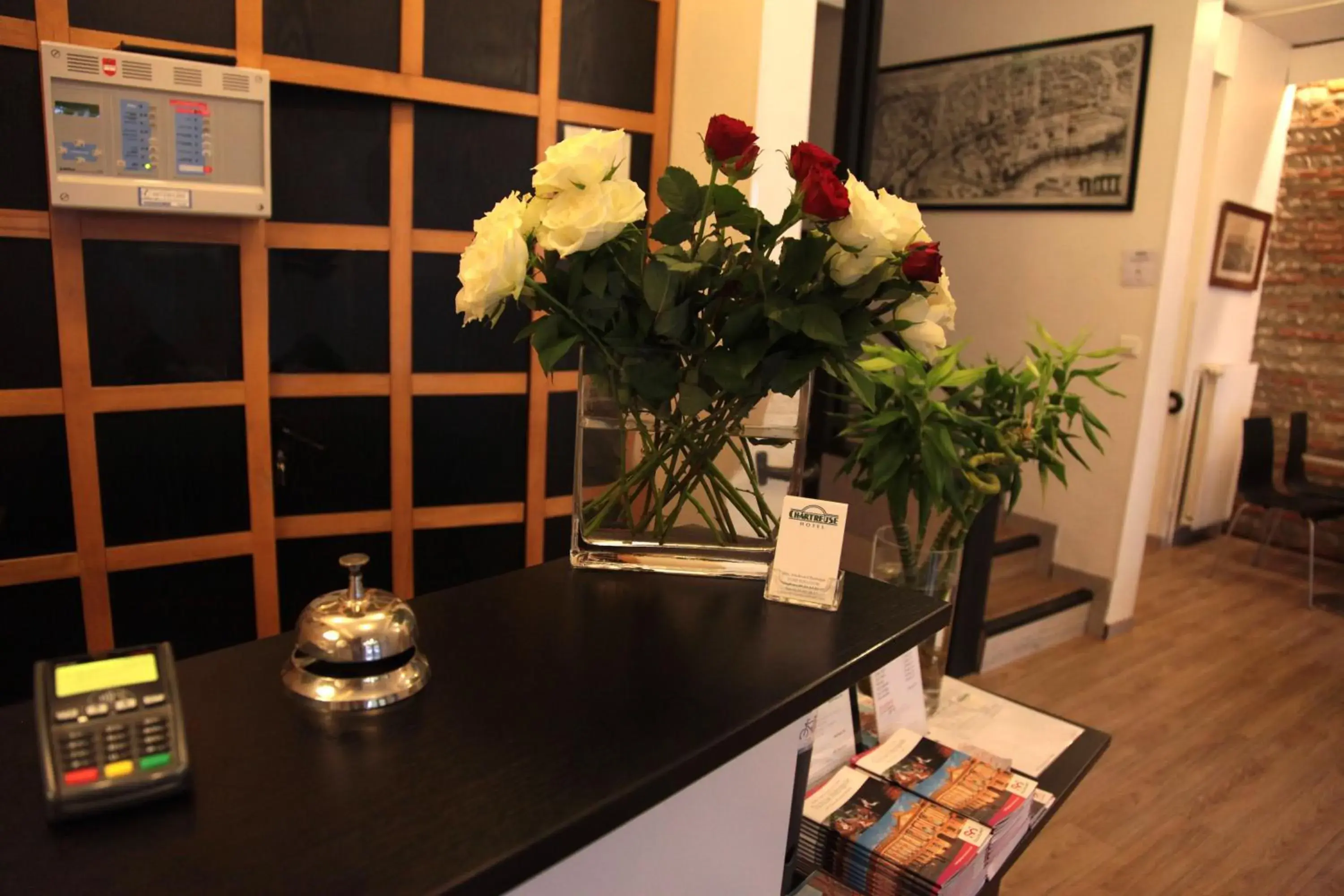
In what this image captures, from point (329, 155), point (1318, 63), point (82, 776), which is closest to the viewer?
point (82, 776)

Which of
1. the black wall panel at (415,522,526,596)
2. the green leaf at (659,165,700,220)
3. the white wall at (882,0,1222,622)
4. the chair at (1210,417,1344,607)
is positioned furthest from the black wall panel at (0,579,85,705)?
the chair at (1210,417,1344,607)

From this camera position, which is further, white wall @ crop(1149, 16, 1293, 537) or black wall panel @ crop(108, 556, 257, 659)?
white wall @ crop(1149, 16, 1293, 537)

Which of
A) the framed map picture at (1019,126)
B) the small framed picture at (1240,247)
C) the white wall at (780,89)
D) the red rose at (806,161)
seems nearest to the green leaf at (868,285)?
the red rose at (806,161)

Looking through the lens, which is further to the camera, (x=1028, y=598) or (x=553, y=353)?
(x=1028, y=598)

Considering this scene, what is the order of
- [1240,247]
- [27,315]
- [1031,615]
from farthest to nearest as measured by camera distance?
[1240,247]
[1031,615]
[27,315]

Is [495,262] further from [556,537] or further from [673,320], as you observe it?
[556,537]

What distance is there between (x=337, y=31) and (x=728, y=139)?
1755mm

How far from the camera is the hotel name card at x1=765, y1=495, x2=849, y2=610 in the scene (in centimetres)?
99

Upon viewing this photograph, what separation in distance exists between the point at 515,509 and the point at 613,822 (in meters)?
2.11

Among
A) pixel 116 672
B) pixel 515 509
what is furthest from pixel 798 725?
pixel 515 509

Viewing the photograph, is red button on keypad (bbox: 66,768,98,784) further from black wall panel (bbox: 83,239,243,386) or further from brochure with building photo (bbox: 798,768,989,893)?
black wall panel (bbox: 83,239,243,386)

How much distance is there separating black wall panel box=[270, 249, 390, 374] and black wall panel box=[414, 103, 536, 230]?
20 cm

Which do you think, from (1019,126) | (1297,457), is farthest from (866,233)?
(1297,457)

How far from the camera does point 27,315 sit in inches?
79.9
